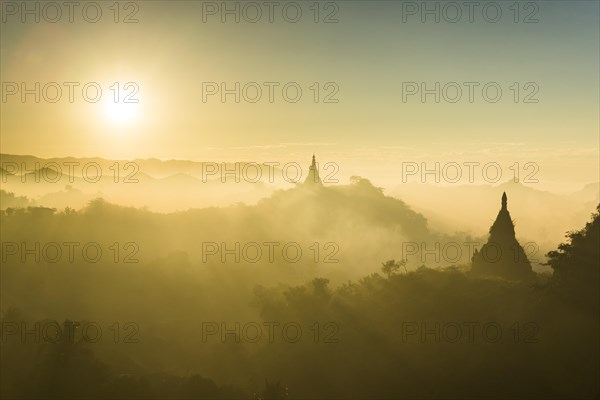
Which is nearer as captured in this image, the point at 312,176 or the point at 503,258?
the point at 503,258

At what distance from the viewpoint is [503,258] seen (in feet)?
170

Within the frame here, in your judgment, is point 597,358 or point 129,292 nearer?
point 597,358

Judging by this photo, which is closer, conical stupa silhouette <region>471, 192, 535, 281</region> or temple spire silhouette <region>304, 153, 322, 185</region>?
conical stupa silhouette <region>471, 192, 535, 281</region>

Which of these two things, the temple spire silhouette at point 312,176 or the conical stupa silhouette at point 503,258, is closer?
the conical stupa silhouette at point 503,258

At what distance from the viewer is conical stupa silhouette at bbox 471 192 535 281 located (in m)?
51.0

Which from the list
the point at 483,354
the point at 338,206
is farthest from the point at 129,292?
the point at 338,206

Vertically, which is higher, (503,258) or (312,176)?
(312,176)

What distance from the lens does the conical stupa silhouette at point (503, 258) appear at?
2007 inches

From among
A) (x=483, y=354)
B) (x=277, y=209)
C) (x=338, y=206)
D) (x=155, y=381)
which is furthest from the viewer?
(x=338, y=206)

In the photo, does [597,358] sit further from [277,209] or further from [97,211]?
[277,209]

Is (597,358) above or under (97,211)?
under

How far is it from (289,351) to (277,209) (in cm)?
9821

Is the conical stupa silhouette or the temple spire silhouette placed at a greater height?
the temple spire silhouette

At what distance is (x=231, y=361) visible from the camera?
46031 mm
